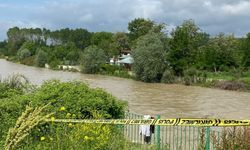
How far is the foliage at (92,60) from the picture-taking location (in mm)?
75938

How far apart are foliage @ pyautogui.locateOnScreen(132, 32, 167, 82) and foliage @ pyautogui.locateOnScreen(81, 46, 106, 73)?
13452 millimetres

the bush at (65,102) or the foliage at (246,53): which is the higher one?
the foliage at (246,53)

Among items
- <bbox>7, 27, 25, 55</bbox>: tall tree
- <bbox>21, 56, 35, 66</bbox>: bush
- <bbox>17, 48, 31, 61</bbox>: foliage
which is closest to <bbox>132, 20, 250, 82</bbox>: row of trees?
<bbox>21, 56, 35, 66</bbox>: bush

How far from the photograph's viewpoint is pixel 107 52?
93812 millimetres

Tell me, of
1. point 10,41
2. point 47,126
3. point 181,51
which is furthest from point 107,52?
point 47,126

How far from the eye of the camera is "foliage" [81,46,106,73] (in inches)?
2990

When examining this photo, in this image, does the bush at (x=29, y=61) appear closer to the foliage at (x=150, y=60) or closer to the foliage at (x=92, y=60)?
the foliage at (x=92, y=60)

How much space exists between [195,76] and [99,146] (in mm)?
52206

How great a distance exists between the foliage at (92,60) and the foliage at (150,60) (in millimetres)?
13452

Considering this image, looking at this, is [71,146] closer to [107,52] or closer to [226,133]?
[226,133]

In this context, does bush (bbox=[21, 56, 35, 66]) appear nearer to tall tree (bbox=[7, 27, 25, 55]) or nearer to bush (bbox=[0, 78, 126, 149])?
tall tree (bbox=[7, 27, 25, 55])

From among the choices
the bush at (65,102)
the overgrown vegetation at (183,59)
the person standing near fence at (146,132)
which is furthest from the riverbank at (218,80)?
the bush at (65,102)

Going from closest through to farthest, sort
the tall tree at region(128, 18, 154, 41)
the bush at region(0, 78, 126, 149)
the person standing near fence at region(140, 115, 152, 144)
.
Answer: the bush at region(0, 78, 126, 149) < the person standing near fence at region(140, 115, 152, 144) < the tall tree at region(128, 18, 154, 41)

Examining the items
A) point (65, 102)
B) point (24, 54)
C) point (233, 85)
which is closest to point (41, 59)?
point (24, 54)
